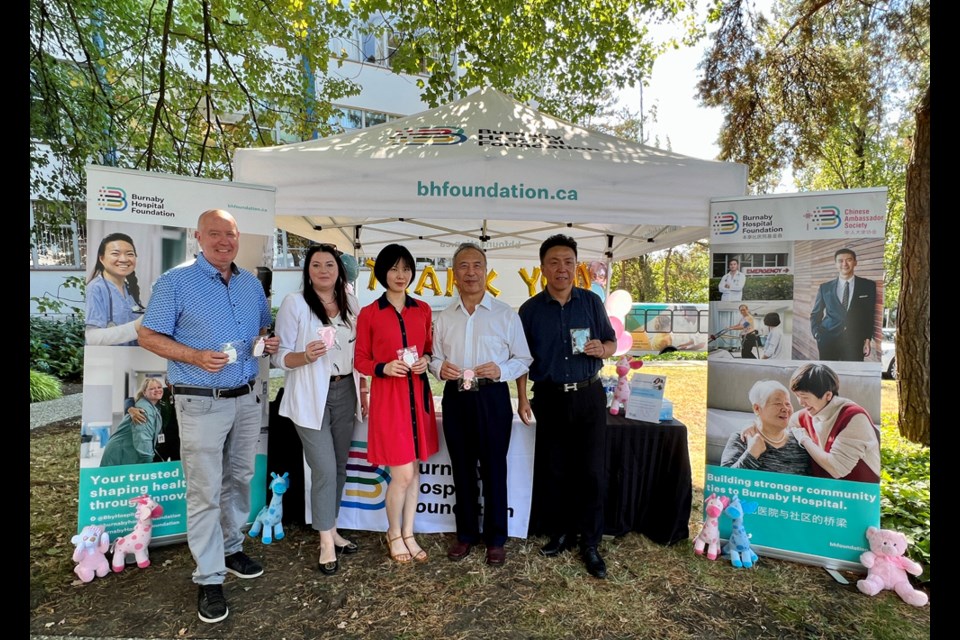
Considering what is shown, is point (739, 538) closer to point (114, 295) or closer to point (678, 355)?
point (114, 295)

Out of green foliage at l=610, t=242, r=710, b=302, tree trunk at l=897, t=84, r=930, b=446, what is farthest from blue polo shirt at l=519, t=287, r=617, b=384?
green foliage at l=610, t=242, r=710, b=302

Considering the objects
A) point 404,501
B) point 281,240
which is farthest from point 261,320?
point 281,240

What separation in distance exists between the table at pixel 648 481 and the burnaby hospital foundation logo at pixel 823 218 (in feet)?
4.95

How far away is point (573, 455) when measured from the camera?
289 centimetres

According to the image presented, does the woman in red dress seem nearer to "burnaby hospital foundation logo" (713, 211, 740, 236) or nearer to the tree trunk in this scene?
"burnaby hospital foundation logo" (713, 211, 740, 236)

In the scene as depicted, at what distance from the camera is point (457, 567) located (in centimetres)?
287

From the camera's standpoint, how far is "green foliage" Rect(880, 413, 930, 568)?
117 inches

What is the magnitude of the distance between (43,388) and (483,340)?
9.02 m

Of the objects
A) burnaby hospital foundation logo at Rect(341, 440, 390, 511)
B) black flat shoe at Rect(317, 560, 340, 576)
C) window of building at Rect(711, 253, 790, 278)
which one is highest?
→ window of building at Rect(711, 253, 790, 278)

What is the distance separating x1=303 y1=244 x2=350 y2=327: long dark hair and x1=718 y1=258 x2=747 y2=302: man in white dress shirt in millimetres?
2441

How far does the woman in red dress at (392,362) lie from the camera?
2656 mm

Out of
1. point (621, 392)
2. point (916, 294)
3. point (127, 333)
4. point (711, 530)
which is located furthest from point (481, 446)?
point (916, 294)
